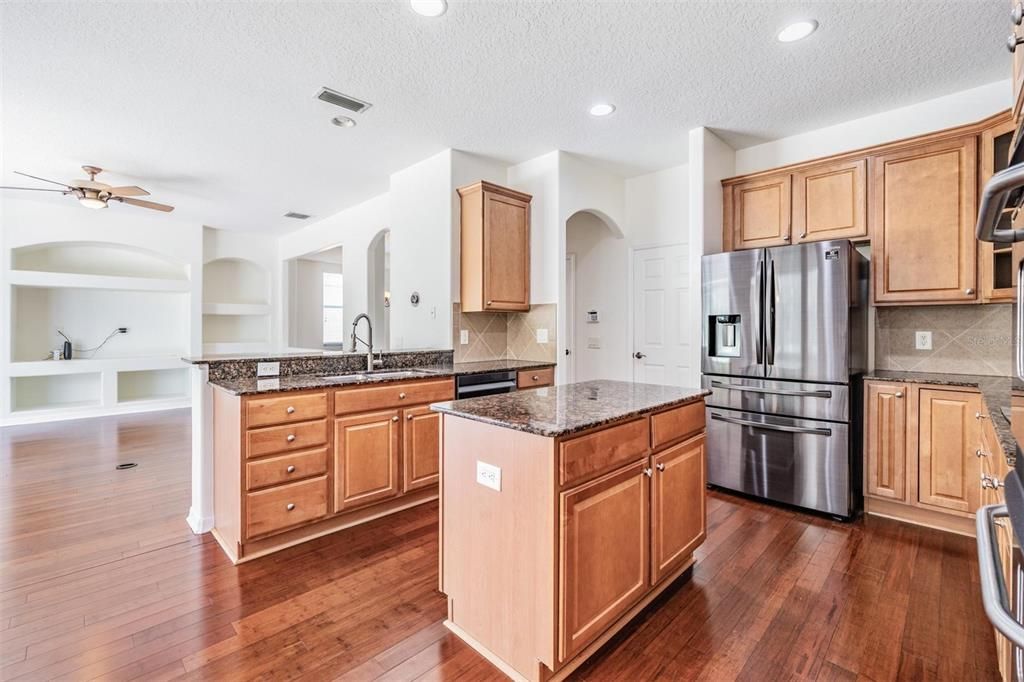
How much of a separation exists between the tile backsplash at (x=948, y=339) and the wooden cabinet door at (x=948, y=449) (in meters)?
0.56

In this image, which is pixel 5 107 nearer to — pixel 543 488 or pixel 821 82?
pixel 543 488

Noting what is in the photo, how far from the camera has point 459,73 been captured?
9.31 feet

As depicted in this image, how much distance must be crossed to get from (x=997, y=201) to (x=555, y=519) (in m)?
1.28

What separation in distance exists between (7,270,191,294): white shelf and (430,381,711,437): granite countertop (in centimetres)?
694

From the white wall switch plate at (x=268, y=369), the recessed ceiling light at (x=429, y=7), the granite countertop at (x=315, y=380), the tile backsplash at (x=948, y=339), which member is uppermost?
the recessed ceiling light at (x=429, y=7)

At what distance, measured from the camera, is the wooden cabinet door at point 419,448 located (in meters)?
3.14

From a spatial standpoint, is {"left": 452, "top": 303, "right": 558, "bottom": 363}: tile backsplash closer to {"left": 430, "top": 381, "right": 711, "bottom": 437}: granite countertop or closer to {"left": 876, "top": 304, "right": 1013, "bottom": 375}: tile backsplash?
{"left": 430, "top": 381, "right": 711, "bottom": 437}: granite countertop

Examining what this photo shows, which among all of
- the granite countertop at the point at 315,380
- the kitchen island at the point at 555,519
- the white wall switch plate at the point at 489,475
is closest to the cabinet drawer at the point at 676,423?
the kitchen island at the point at 555,519

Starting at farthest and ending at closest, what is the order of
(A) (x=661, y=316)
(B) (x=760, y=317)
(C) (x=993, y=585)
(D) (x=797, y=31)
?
1. (A) (x=661, y=316)
2. (B) (x=760, y=317)
3. (D) (x=797, y=31)
4. (C) (x=993, y=585)

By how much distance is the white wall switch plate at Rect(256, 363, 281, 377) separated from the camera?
3025 millimetres

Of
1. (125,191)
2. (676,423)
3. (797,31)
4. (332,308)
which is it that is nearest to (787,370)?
(676,423)

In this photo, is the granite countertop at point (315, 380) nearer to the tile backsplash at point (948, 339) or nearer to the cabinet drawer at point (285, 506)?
the cabinet drawer at point (285, 506)

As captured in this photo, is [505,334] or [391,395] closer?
[391,395]

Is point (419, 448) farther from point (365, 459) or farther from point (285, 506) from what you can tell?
point (285, 506)
